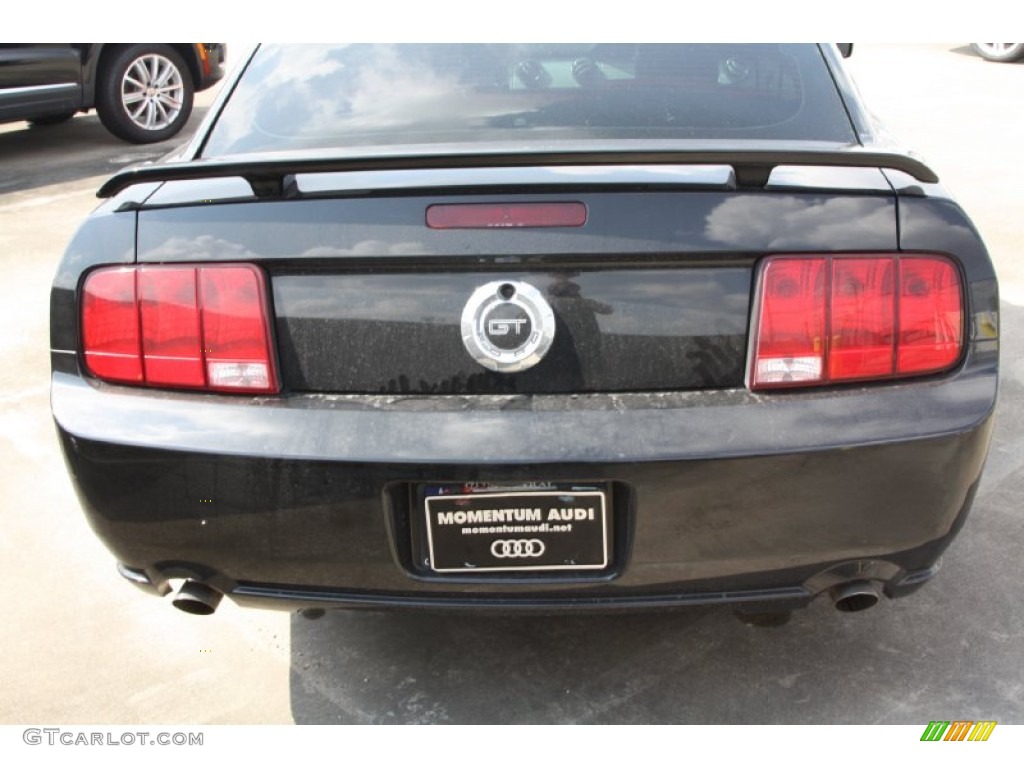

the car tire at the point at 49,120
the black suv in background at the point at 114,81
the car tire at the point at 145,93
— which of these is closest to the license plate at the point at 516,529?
the black suv in background at the point at 114,81

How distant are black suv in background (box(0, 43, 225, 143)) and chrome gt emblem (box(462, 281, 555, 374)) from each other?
7.17m

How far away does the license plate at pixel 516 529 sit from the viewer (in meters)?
2.04

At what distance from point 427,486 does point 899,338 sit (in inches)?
36.3

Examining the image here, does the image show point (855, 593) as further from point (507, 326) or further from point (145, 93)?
point (145, 93)

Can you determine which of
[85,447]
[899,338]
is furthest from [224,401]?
[899,338]

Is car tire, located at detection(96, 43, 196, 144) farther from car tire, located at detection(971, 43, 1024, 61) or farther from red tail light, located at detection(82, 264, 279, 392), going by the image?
car tire, located at detection(971, 43, 1024, 61)

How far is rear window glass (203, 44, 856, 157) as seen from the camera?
2586 mm

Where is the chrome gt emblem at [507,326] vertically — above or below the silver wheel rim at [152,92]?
above

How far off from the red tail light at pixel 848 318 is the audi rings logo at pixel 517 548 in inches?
19.8

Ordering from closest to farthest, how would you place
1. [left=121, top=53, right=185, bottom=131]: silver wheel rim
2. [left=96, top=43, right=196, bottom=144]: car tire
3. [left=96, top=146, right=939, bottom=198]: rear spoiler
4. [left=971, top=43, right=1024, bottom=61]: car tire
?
[left=96, top=146, right=939, bottom=198]: rear spoiler
[left=96, top=43, right=196, bottom=144]: car tire
[left=121, top=53, right=185, bottom=131]: silver wheel rim
[left=971, top=43, right=1024, bottom=61]: car tire
